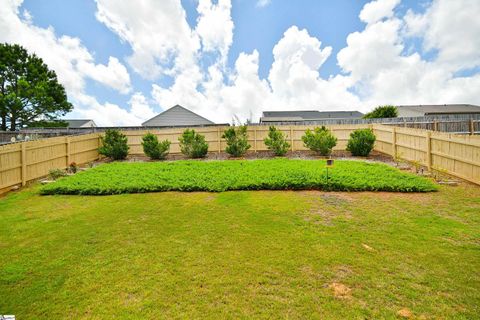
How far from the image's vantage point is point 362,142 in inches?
465

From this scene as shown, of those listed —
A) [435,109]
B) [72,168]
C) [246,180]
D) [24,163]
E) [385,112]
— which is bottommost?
[246,180]

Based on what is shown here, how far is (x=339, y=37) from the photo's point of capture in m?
13.4

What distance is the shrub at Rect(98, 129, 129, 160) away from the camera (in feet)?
42.9

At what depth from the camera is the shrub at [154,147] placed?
13.0 m

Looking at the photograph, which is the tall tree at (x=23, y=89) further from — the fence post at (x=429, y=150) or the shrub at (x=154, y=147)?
the fence post at (x=429, y=150)

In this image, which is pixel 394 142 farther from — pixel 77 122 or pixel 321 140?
pixel 77 122

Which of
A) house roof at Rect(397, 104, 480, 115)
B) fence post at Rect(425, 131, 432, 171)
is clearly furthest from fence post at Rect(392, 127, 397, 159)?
house roof at Rect(397, 104, 480, 115)

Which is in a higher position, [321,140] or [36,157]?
[321,140]

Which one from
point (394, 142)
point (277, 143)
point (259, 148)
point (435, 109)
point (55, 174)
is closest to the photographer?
point (55, 174)

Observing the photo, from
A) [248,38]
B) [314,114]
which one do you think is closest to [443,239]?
[248,38]

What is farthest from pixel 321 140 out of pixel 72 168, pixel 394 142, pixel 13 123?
pixel 13 123

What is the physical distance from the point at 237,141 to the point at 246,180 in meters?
5.74

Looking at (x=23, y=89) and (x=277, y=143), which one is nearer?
(x=277, y=143)

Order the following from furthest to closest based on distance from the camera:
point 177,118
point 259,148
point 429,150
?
point 177,118
point 259,148
point 429,150
